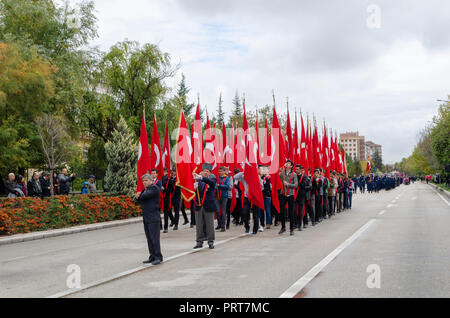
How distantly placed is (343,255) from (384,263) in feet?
3.53

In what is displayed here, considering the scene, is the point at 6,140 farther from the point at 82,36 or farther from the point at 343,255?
the point at 343,255

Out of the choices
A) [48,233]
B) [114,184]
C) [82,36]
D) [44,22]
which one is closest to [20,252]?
[48,233]

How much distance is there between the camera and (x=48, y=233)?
14695 mm

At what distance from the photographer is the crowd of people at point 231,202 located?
9.22 metres

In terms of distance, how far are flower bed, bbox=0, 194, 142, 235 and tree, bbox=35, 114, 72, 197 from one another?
15.4 ft

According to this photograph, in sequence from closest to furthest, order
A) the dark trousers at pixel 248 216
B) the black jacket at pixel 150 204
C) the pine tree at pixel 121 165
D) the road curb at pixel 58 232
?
the black jacket at pixel 150 204, the road curb at pixel 58 232, the dark trousers at pixel 248 216, the pine tree at pixel 121 165

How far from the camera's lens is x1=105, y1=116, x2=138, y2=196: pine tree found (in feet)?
74.2

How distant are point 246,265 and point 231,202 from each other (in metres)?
7.98

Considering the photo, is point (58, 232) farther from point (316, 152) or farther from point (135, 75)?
point (135, 75)

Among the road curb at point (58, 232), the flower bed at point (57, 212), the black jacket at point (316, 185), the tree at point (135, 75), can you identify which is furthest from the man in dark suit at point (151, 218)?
the tree at point (135, 75)

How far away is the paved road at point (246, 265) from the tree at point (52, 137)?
9.75 metres

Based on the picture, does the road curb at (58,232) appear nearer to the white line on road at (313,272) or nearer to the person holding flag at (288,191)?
the person holding flag at (288,191)

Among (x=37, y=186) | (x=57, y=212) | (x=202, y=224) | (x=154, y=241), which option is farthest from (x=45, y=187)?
(x=154, y=241)

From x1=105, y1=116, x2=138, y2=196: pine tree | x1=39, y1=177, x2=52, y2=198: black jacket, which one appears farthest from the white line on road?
x1=105, y1=116, x2=138, y2=196: pine tree
